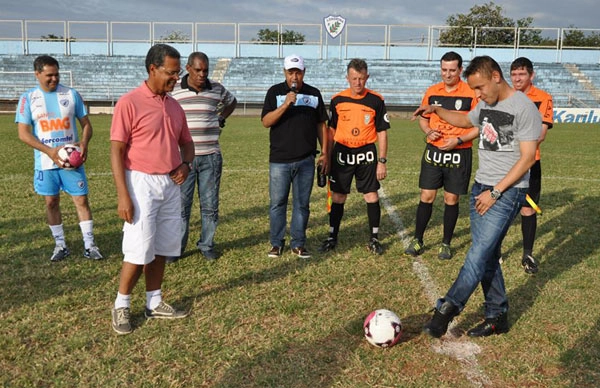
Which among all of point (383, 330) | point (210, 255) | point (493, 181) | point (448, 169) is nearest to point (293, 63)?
point (448, 169)

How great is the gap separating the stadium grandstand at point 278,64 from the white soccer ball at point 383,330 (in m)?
33.6

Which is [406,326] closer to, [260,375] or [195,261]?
[260,375]

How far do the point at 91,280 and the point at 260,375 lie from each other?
8.28ft

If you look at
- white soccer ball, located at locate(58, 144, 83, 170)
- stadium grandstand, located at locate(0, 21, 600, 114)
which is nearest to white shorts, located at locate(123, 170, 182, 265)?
white soccer ball, located at locate(58, 144, 83, 170)

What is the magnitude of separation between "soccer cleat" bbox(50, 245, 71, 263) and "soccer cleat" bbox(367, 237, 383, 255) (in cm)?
354

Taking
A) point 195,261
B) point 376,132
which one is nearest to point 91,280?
point 195,261

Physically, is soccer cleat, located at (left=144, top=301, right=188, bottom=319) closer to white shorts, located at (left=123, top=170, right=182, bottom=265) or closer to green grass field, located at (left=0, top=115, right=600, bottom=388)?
green grass field, located at (left=0, top=115, right=600, bottom=388)

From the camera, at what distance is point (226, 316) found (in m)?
4.46

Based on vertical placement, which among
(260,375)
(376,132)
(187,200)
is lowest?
(260,375)

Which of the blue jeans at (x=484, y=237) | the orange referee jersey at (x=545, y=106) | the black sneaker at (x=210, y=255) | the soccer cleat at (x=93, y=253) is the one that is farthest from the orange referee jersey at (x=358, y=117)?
the soccer cleat at (x=93, y=253)

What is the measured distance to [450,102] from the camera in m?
5.96

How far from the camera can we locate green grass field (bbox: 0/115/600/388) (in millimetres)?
3559

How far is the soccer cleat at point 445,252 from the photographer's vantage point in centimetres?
610

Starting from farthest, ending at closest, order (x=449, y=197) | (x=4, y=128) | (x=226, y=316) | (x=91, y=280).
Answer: (x=4, y=128) → (x=449, y=197) → (x=91, y=280) → (x=226, y=316)
